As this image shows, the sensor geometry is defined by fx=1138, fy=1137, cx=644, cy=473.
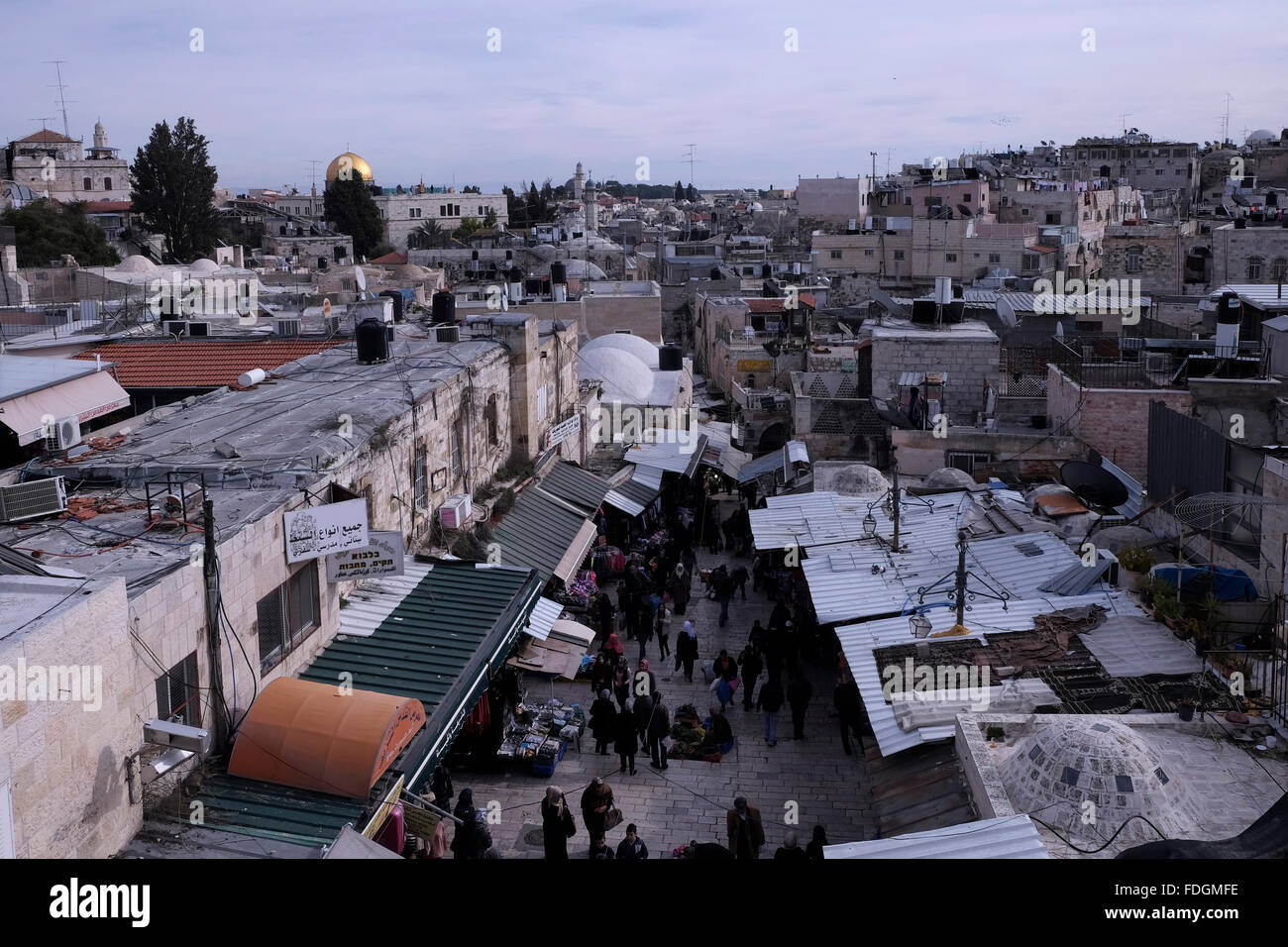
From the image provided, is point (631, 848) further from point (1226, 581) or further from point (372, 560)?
point (1226, 581)

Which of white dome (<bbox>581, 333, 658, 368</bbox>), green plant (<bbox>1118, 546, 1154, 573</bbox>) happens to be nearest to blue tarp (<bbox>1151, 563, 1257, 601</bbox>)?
green plant (<bbox>1118, 546, 1154, 573</bbox>)

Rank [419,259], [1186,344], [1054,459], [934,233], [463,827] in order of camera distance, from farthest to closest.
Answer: [419,259]
[934,233]
[1186,344]
[1054,459]
[463,827]

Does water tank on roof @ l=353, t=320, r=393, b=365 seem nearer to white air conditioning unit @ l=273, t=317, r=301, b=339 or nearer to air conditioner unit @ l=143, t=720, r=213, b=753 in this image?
white air conditioning unit @ l=273, t=317, r=301, b=339

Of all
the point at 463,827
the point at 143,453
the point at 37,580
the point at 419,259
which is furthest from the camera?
the point at 419,259

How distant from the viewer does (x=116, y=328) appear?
80.8 ft

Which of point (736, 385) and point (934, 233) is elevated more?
point (934, 233)

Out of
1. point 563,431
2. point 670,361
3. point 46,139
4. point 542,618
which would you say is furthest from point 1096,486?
point 46,139

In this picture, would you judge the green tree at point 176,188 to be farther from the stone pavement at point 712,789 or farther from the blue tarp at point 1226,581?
the blue tarp at point 1226,581

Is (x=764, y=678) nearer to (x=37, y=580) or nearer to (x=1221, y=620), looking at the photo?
(x=1221, y=620)

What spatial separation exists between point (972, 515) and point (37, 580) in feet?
41.8

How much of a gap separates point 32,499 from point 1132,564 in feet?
36.5

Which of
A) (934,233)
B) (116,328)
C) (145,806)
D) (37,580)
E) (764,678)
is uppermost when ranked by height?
(934,233)

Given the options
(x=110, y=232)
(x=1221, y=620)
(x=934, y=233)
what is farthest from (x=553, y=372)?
(x=110, y=232)

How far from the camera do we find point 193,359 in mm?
22359
